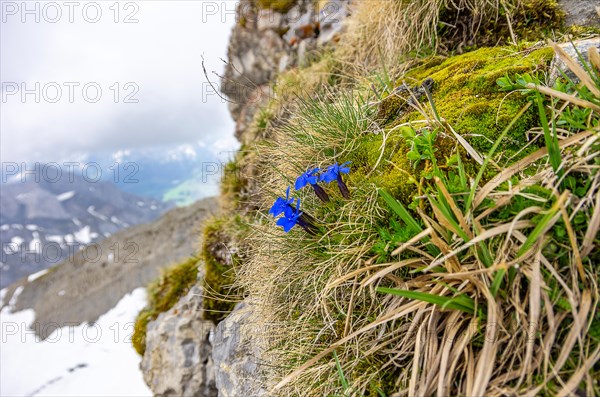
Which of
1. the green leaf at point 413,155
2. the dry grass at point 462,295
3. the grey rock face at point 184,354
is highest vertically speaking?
the green leaf at point 413,155

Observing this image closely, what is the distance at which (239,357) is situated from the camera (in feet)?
9.14

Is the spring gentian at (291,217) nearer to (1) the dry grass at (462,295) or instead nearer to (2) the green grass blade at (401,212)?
(1) the dry grass at (462,295)

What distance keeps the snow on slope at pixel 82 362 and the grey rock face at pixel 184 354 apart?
2378 mm

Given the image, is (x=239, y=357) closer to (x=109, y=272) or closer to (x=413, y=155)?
(x=413, y=155)

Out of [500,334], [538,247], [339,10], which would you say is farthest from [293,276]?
Answer: [339,10]

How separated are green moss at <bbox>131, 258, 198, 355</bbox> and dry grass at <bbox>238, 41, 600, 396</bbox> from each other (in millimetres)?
3236

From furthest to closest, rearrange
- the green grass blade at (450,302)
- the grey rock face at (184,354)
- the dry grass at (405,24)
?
1. the grey rock face at (184,354)
2. the dry grass at (405,24)
3. the green grass blade at (450,302)

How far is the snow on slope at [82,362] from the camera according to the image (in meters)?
9.00

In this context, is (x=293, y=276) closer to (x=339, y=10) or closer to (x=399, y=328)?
(x=399, y=328)

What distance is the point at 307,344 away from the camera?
6.24 feet

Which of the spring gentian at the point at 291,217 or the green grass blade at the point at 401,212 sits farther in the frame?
the spring gentian at the point at 291,217

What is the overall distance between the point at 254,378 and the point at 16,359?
19.6 metres

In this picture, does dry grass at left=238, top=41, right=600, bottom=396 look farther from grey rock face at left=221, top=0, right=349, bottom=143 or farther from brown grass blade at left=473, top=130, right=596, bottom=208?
grey rock face at left=221, top=0, right=349, bottom=143

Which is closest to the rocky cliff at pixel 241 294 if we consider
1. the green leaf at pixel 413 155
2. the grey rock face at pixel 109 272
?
the green leaf at pixel 413 155
